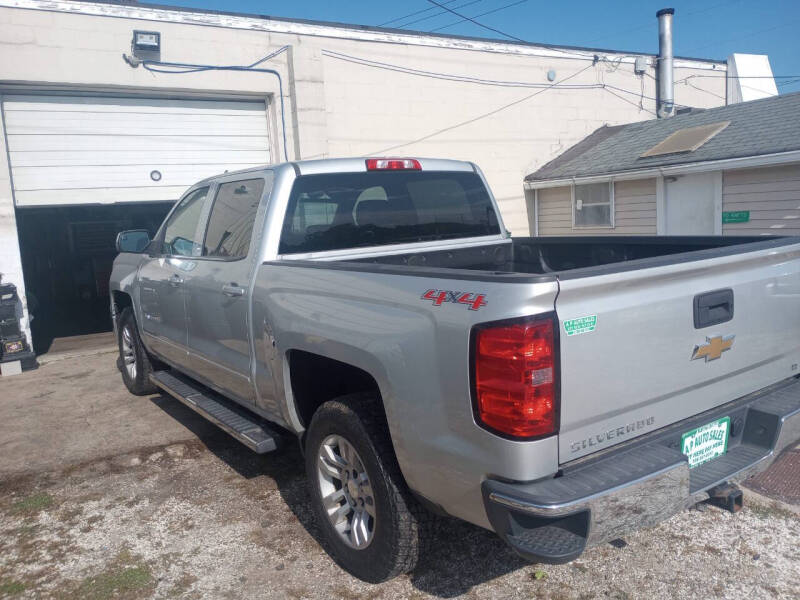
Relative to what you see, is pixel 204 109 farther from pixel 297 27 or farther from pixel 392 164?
pixel 392 164

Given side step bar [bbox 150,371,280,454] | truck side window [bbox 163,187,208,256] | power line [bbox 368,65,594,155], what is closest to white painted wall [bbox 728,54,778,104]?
power line [bbox 368,65,594,155]

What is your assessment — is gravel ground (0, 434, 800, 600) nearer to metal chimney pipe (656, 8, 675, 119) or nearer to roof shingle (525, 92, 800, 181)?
roof shingle (525, 92, 800, 181)

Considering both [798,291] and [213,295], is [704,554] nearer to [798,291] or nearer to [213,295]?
[798,291]

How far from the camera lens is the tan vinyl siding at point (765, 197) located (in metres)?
10.6

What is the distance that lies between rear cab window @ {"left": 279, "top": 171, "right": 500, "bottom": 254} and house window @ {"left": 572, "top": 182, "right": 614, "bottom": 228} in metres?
9.62

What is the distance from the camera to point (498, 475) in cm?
239

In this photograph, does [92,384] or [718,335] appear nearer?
[718,335]

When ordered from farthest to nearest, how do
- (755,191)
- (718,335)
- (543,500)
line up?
1. (755,191)
2. (718,335)
3. (543,500)

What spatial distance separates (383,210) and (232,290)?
1085mm

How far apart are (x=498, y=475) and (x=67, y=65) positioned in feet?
30.2

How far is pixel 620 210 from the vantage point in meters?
13.4

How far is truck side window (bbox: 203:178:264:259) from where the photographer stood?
4059 mm

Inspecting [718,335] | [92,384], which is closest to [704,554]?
[718,335]

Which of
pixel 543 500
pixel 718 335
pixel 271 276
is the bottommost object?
pixel 543 500
